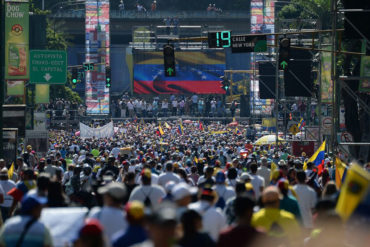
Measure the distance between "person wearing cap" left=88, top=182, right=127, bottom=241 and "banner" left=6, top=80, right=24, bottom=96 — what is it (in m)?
28.3

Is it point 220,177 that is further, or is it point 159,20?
point 159,20

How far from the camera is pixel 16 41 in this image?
115 ft

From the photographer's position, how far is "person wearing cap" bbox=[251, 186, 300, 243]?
8688mm

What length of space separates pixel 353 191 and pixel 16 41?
28176mm

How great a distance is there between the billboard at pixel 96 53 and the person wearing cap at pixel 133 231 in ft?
196

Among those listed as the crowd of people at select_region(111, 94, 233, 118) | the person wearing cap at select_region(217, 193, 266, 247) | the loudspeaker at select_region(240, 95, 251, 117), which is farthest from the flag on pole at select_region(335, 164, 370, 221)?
the crowd of people at select_region(111, 94, 233, 118)

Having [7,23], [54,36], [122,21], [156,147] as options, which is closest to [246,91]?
[54,36]

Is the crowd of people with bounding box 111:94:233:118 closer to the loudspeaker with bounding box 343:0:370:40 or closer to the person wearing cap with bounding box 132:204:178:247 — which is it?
the loudspeaker with bounding box 343:0:370:40

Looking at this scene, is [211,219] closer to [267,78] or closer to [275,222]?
[275,222]

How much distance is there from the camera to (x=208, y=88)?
3246 inches

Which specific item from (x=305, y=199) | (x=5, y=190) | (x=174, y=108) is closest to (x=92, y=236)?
(x=305, y=199)

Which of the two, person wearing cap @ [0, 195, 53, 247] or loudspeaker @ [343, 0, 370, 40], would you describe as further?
loudspeaker @ [343, 0, 370, 40]

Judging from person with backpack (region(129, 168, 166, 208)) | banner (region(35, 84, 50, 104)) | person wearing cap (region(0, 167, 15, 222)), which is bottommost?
person wearing cap (region(0, 167, 15, 222))

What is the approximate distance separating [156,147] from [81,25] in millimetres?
57812
